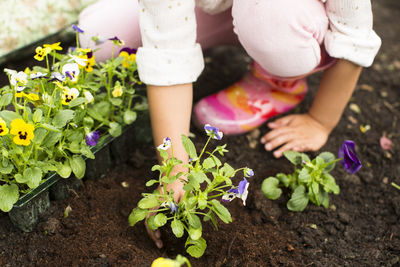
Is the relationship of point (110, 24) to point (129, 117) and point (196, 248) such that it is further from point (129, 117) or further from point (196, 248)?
point (196, 248)

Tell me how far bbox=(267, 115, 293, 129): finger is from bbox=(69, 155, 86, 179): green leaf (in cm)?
79

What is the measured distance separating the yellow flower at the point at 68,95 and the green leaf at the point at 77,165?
166 mm

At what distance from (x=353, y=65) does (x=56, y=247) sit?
44.4 inches

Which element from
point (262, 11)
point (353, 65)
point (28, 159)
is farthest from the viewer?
point (353, 65)

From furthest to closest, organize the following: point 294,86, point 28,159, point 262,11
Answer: point 294,86 < point 262,11 < point 28,159

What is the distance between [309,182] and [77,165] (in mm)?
713

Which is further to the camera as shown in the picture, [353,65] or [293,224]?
[353,65]

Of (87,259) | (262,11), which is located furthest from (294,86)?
(87,259)

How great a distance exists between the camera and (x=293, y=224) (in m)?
1.38

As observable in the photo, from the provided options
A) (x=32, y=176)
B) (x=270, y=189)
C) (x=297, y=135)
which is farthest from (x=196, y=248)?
(x=297, y=135)

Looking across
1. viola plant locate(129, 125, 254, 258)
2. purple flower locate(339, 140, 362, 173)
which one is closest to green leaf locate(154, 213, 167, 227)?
viola plant locate(129, 125, 254, 258)

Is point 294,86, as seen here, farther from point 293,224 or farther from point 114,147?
point 114,147

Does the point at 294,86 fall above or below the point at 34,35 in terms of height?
below

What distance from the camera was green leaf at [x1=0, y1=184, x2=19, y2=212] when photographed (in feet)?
3.62
